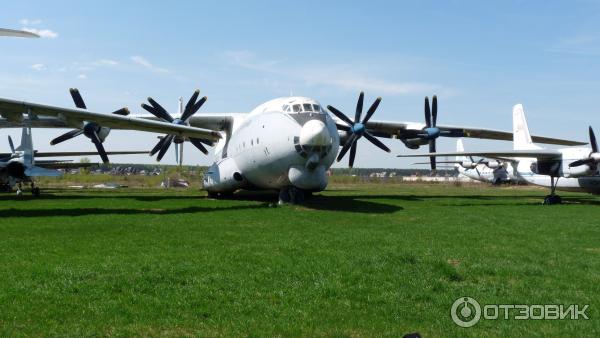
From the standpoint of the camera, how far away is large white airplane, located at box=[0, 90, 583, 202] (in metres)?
17.5

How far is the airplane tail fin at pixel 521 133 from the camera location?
31.0 meters

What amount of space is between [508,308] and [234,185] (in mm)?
18059

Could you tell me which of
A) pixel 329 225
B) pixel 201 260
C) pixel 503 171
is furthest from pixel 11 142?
pixel 503 171

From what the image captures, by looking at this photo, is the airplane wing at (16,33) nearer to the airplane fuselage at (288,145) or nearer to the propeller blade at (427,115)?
the airplane fuselage at (288,145)

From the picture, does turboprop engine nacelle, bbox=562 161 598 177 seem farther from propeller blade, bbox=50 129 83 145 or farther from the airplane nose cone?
propeller blade, bbox=50 129 83 145

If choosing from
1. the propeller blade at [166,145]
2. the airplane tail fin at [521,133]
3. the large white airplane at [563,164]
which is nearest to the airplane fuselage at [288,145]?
the propeller blade at [166,145]


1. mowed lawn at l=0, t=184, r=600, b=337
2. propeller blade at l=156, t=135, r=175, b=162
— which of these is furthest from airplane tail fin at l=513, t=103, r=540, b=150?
propeller blade at l=156, t=135, r=175, b=162

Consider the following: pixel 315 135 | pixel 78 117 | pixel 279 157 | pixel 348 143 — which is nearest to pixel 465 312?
pixel 315 135

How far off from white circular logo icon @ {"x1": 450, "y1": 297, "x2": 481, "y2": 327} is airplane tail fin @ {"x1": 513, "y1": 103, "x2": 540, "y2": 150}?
2758cm

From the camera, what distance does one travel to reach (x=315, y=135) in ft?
55.3

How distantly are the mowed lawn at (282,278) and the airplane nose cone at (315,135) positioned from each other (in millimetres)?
4656

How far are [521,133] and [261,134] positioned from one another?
19424mm

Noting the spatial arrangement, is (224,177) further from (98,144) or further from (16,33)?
(16,33)

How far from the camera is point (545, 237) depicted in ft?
37.3
